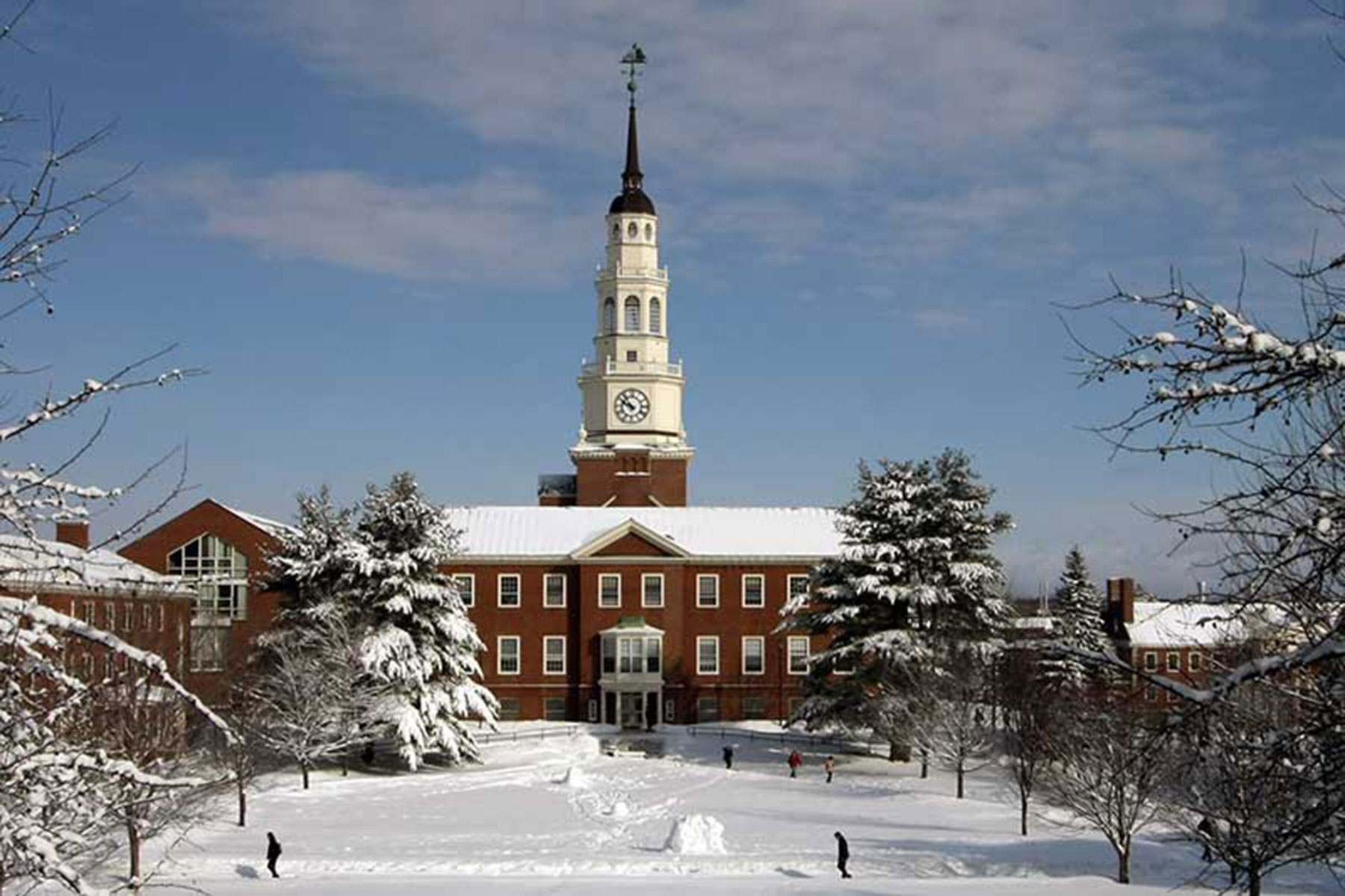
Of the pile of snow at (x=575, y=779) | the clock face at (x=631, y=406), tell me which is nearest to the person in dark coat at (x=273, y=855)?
the pile of snow at (x=575, y=779)

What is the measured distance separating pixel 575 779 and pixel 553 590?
20.6 m

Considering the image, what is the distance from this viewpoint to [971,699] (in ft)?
152

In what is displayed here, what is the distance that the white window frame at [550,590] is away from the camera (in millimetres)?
67812

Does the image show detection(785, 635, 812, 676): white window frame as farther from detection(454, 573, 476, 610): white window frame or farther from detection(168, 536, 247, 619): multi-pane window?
detection(168, 536, 247, 619): multi-pane window

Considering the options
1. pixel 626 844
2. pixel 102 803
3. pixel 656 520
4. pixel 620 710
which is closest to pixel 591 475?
pixel 656 520

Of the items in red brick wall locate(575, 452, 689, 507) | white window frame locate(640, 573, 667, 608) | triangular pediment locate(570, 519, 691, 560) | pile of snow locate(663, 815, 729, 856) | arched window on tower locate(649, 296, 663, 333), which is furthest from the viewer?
arched window on tower locate(649, 296, 663, 333)

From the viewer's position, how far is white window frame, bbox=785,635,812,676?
222 ft

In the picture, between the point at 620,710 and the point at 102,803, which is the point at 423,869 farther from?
the point at 620,710

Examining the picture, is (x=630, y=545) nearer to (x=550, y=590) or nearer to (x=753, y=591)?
(x=550, y=590)

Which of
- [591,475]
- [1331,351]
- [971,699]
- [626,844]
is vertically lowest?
[626,844]

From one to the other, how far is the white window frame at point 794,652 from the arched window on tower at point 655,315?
2270cm

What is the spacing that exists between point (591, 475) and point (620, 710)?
1858 centimetres

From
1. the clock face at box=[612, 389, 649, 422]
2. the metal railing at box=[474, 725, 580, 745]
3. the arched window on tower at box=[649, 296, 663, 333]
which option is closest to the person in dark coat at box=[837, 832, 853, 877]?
the metal railing at box=[474, 725, 580, 745]

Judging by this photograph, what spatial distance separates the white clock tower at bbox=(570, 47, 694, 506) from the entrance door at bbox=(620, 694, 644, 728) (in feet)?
56.0
